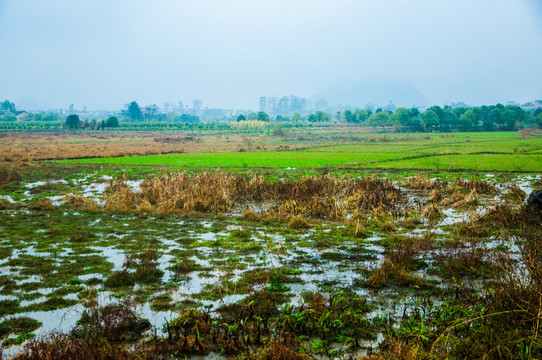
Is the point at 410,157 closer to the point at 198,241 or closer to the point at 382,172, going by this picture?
the point at 382,172

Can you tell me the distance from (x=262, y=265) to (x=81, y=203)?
12420 millimetres

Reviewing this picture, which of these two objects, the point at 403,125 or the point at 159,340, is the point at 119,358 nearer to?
the point at 159,340

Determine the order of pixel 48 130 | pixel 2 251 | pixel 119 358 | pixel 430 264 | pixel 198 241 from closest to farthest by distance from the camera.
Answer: pixel 119 358
pixel 430 264
pixel 2 251
pixel 198 241
pixel 48 130

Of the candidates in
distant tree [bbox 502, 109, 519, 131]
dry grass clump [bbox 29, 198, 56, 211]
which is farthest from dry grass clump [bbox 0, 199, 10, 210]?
distant tree [bbox 502, 109, 519, 131]

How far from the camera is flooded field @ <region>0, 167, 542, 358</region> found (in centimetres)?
693

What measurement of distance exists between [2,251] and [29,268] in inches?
90.5

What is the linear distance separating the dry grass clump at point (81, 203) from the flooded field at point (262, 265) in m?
0.10

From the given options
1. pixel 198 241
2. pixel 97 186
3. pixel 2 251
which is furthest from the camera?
pixel 97 186

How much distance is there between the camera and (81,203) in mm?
18859

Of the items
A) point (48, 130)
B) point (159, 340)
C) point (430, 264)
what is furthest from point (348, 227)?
point (48, 130)

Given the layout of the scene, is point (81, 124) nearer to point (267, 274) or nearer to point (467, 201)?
point (467, 201)

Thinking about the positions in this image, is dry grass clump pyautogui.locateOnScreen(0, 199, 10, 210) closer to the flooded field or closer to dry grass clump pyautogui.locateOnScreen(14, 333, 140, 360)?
the flooded field

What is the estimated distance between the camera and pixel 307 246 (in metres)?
12.1

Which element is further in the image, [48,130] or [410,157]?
[48,130]
